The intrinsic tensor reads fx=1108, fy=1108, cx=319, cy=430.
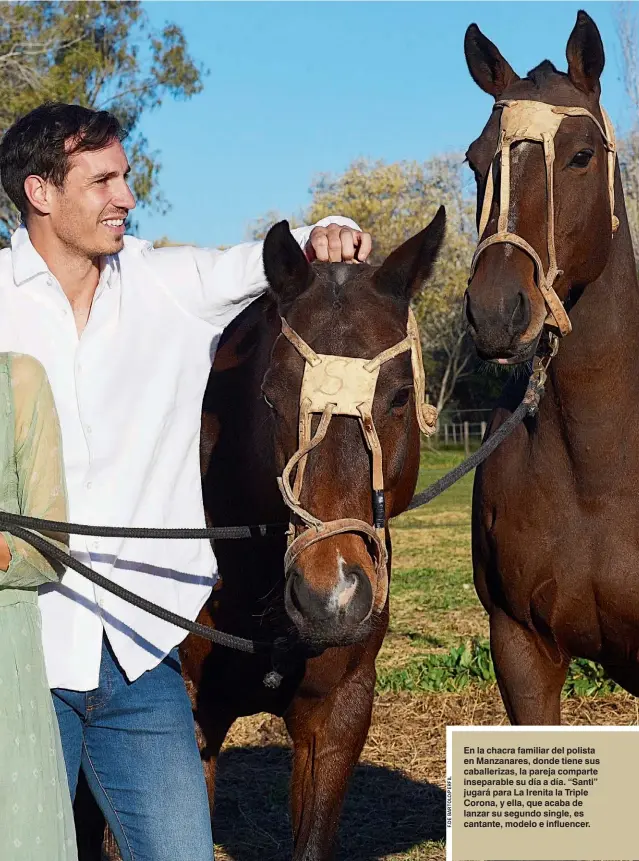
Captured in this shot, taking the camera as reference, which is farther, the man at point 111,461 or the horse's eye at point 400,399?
the horse's eye at point 400,399

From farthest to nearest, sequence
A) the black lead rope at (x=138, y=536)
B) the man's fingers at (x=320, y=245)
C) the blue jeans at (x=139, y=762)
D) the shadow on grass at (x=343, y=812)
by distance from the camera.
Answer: the shadow on grass at (x=343, y=812)
the man's fingers at (x=320, y=245)
the blue jeans at (x=139, y=762)
the black lead rope at (x=138, y=536)

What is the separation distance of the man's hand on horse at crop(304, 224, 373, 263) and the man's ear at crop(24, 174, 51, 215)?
0.72 metres

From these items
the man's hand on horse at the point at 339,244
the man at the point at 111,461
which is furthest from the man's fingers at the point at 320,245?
the man at the point at 111,461

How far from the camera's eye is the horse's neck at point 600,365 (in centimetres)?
387

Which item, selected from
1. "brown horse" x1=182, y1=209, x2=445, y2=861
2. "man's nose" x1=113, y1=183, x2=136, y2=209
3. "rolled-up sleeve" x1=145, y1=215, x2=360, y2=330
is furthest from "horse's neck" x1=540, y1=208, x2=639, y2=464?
"man's nose" x1=113, y1=183, x2=136, y2=209

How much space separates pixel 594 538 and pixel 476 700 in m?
3.00

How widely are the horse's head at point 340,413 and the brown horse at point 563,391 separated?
0.69m

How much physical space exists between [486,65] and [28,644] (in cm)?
287

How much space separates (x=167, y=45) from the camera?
27.3 m

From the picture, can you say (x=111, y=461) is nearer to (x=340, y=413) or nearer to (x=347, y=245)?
(x=340, y=413)

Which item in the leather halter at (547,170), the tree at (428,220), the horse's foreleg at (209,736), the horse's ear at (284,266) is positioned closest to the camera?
the horse's ear at (284,266)

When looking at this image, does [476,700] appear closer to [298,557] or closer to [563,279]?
[563,279]

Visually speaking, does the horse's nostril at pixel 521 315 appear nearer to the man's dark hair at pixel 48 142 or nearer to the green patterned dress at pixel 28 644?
the man's dark hair at pixel 48 142

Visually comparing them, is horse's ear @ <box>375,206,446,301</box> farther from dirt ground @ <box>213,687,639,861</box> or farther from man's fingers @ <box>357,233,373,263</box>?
dirt ground @ <box>213,687,639,861</box>
